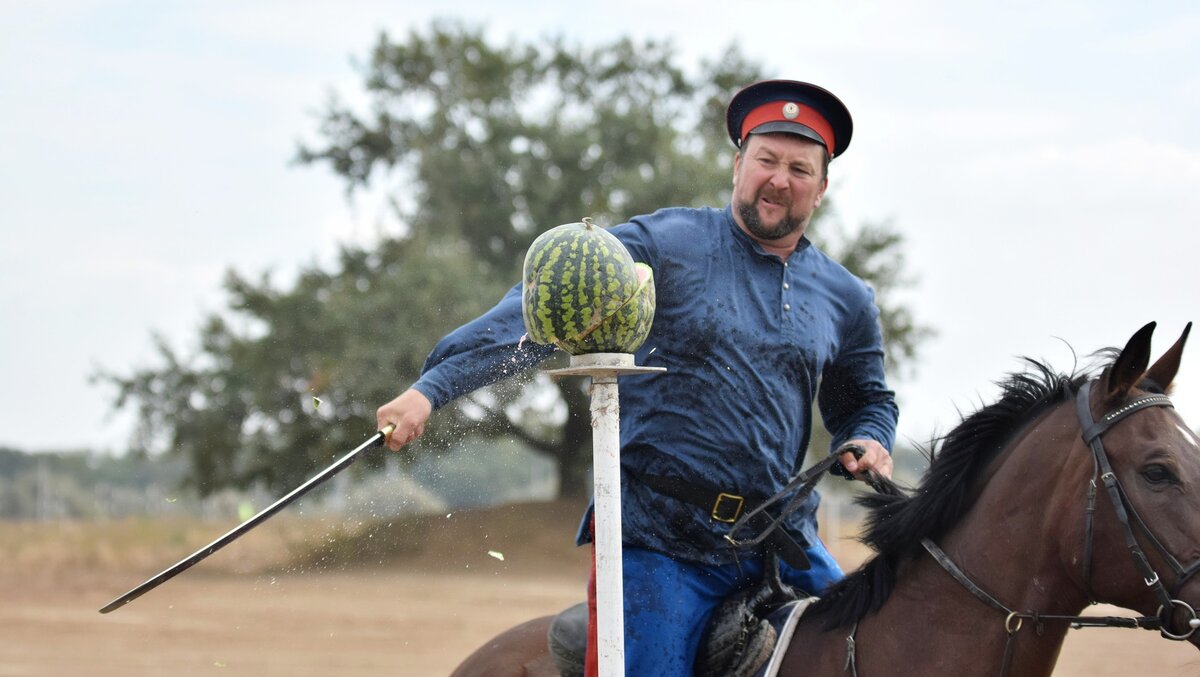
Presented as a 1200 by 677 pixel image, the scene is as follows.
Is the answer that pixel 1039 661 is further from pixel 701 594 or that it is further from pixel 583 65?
pixel 583 65

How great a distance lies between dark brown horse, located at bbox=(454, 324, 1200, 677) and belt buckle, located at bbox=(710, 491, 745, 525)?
35 centimetres

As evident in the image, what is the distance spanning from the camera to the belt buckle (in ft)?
12.2

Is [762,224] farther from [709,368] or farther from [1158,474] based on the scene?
[1158,474]

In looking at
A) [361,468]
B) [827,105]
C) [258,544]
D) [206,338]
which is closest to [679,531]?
[827,105]

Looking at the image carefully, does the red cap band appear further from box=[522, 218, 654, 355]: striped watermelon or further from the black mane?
box=[522, 218, 654, 355]: striped watermelon

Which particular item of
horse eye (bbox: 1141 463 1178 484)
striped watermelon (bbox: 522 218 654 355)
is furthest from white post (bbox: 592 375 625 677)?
horse eye (bbox: 1141 463 1178 484)

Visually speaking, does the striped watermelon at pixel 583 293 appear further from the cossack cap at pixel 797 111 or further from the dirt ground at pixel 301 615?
the dirt ground at pixel 301 615

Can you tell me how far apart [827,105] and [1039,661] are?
5.69ft

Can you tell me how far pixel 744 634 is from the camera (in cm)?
360

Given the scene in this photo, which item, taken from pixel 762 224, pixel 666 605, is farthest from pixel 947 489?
pixel 762 224

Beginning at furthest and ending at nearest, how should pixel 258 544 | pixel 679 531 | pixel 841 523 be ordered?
pixel 841 523
pixel 258 544
pixel 679 531

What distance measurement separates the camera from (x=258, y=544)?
1572 cm

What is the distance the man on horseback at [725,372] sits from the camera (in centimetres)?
363

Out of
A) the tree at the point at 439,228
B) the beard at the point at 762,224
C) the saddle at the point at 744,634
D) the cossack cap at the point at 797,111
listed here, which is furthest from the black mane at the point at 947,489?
the tree at the point at 439,228
